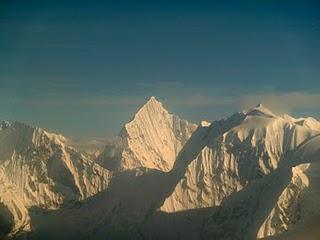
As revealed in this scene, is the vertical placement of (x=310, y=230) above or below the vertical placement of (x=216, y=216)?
above

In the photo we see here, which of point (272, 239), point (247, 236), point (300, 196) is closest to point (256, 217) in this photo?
point (247, 236)

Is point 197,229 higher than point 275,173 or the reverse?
the reverse

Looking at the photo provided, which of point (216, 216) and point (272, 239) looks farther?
point (216, 216)

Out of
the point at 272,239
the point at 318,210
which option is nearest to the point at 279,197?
the point at 318,210

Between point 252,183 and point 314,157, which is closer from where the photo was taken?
point 314,157

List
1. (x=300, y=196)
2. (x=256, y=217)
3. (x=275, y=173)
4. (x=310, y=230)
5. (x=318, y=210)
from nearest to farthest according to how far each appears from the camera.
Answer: (x=310, y=230) < (x=318, y=210) < (x=300, y=196) < (x=256, y=217) < (x=275, y=173)

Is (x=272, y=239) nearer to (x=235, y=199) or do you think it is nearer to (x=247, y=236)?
(x=247, y=236)

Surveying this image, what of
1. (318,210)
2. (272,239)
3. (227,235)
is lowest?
(227,235)

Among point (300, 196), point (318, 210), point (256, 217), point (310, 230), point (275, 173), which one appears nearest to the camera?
point (310, 230)

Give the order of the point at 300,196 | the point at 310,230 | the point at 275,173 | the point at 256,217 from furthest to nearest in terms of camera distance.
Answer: the point at 275,173
the point at 256,217
the point at 300,196
the point at 310,230

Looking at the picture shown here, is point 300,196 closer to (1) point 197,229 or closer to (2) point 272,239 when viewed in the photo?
(1) point 197,229
